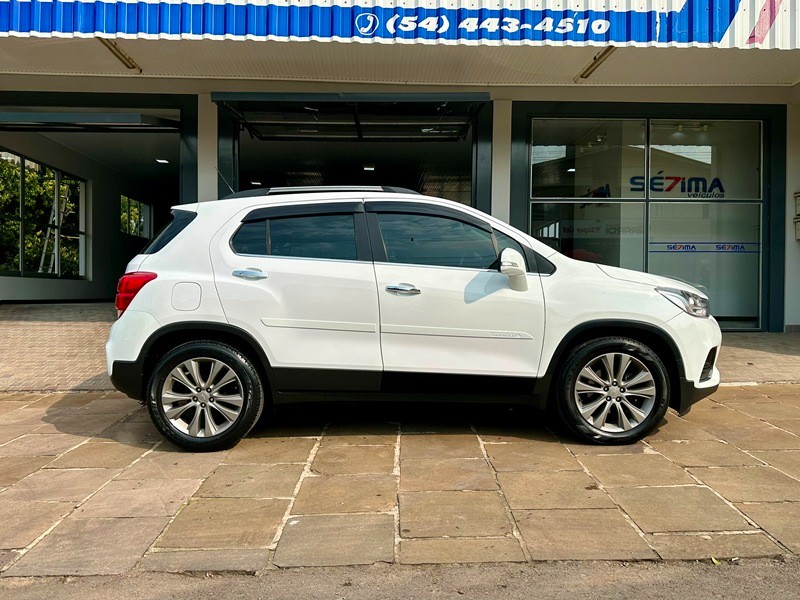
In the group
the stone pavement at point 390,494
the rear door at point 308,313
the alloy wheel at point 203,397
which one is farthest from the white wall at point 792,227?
the alloy wheel at point 203,397

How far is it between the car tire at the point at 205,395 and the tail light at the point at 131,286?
482 millimetres

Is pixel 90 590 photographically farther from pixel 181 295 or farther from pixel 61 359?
pixel 61 359

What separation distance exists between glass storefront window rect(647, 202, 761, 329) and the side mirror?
22.8 feet

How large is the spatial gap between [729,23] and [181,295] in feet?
22.8

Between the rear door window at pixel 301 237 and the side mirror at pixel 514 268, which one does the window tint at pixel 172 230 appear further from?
the side mirror at pixel 514 268

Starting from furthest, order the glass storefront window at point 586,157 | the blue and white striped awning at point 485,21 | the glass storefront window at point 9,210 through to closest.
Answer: the glass storefront window at point 9,210 < the glass storefront window at point 586,157 < the blue and white striped awning at point 485,21

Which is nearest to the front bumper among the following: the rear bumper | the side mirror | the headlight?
the headlight

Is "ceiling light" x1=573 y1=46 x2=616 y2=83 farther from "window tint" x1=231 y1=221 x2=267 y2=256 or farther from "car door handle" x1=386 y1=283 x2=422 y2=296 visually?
"window tint" x1=231 y1=221 x2=267 y2=256

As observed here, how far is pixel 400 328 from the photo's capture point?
14.9 ft

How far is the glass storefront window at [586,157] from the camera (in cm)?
1038

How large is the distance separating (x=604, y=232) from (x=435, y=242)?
6.82 m

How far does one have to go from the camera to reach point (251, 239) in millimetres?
4711

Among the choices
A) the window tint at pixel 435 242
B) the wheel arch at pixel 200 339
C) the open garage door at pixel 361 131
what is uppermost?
the open garage door at pixel 361 131

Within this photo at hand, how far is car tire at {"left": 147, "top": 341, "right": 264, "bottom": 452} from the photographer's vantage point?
4.51 m
